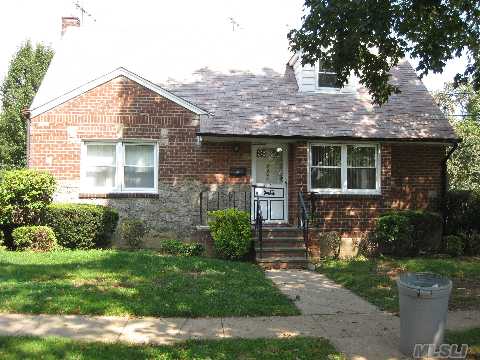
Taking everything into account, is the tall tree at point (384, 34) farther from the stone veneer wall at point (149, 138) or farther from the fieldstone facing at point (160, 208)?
the fieldstone facing at point (160, 208)

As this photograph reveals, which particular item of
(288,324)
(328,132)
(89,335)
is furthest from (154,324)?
(328,132)

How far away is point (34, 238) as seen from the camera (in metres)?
11.6

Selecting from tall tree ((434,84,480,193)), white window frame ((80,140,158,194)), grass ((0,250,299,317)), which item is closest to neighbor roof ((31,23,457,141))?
white window frame ((80,140,158,194))

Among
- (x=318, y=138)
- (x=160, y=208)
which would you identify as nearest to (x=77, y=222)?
(x=160, y=208)

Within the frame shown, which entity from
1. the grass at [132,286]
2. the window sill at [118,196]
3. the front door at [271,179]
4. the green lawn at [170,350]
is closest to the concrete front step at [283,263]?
the grass at [132,286]

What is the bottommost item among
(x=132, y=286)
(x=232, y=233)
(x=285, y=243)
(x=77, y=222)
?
(x=132, y=286)

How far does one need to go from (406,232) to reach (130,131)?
7.96 metres

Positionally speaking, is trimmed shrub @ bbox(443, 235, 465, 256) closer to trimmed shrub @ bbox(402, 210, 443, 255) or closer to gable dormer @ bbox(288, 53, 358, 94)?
trimmed shrub @ bbox(402, 210, 443, 255)

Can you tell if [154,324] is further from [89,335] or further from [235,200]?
[235,200]

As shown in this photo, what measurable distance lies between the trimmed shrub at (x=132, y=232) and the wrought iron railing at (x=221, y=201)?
166 centimetres

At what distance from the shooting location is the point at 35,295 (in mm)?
7211

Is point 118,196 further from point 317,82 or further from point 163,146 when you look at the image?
point 317,82

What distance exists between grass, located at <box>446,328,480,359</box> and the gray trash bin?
42 centimetres

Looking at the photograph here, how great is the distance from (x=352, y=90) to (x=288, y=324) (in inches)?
402
